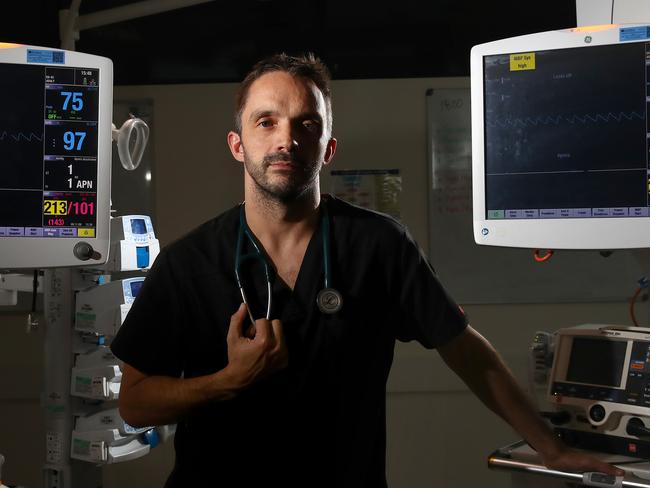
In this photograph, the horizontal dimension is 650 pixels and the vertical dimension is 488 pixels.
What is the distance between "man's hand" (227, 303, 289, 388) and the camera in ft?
4.72

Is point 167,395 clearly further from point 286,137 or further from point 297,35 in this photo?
point 297,35

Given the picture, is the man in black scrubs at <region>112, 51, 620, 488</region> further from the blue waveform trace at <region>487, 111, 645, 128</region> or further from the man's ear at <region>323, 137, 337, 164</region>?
the blue waveform trace at <region>487, 111, 645, 128</region>

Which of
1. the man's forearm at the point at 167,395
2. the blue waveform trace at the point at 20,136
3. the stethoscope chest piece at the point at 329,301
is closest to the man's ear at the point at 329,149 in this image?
the stethoscope chest piece at the point at 329,301

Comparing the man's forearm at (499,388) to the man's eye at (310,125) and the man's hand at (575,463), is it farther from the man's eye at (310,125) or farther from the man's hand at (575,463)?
the man's eye at (310,125)

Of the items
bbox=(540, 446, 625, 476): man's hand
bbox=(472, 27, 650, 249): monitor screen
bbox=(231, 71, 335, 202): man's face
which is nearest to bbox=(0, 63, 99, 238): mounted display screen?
bbox=(231, 71, 335, 202): man's face

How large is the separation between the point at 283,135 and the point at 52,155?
62cm

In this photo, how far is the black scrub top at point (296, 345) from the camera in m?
1.57

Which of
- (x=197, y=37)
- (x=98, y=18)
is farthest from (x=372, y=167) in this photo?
(x=98, y=18)

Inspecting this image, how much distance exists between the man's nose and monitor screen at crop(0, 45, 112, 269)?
52 centimetres

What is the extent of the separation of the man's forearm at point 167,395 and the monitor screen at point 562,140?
734mm

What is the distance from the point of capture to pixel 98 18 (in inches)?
94.3

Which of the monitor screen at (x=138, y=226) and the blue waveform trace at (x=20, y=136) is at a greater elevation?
the blue waveform trace at (x=20, y=136)

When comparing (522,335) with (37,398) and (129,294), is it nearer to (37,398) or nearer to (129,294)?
(129,294)

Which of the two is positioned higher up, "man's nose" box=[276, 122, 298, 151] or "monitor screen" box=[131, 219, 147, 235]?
Answer: "man's nose" box=[276, 122, 298, 151]
